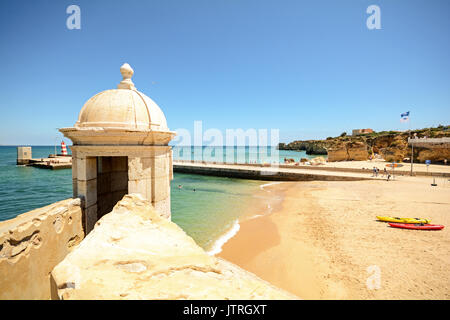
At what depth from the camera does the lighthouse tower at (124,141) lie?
4.34 m

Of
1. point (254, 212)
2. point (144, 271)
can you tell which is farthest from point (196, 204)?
point (144, 271)

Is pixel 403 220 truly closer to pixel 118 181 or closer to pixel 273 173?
pixel 118 181

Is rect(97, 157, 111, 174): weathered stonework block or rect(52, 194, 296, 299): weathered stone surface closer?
rect(52, 194, 296, 299): weathered stone surface

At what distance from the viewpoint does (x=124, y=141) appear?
14.5ft

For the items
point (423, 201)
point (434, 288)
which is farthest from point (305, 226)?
point (423, 201)

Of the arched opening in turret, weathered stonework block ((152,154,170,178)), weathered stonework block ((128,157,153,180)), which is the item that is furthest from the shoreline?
weathered stonework block ((128,157,153,180))

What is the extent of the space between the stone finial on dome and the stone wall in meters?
2.85

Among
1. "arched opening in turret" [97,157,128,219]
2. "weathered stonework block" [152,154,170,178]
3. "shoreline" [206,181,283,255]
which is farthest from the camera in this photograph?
"shoreline" [206,181,283,255]

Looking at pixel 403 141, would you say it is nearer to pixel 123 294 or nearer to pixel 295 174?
pixel 295 174

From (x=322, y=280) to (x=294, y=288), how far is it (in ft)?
3.33

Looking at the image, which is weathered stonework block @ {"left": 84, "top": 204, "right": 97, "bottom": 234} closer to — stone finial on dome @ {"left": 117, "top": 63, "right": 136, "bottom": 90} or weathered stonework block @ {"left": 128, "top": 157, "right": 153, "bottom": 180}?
weathered stonework block @ {"left": 128, "top": 157, "right": 153, "bottom": 180}

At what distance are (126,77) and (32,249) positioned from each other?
3.94 m

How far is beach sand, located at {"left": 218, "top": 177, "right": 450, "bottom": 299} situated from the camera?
245 inches

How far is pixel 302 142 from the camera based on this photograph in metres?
131
